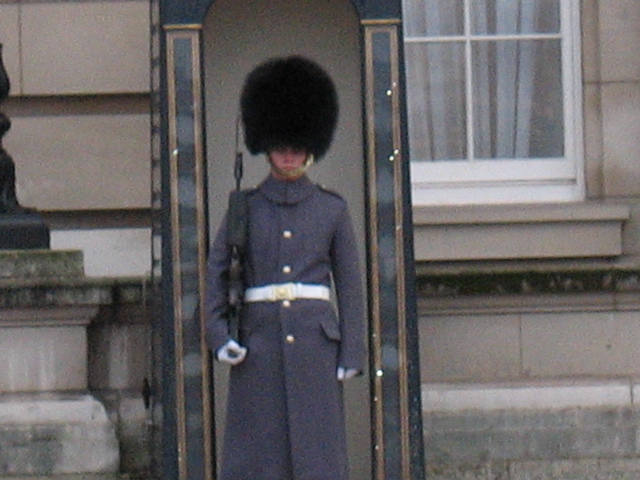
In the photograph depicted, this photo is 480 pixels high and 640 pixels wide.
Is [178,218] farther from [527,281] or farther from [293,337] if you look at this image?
[527,281]

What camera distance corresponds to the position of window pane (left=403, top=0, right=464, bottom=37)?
28.7ft

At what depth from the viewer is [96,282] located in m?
7.88

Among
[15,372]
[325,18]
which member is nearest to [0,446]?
[15,372]

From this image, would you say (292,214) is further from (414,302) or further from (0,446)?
(0,446)

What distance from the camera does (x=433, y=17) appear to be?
8.77m

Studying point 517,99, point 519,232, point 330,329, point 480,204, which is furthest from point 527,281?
point 330,329

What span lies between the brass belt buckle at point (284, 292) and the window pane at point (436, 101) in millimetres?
2221

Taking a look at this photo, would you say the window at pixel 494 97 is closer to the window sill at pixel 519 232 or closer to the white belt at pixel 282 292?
the window sill at pixel 519 232

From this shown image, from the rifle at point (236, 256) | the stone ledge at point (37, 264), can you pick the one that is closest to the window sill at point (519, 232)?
the stone ledge at point (37, 264)

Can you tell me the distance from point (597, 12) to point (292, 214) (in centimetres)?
248

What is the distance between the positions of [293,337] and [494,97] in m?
2.57

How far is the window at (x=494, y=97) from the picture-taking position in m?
8.70

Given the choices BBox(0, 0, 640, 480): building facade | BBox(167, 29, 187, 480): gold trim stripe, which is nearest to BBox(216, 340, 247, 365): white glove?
BBox(167, 29, 187, 480): gold trim stripe

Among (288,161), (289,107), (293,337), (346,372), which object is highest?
(289,107)
